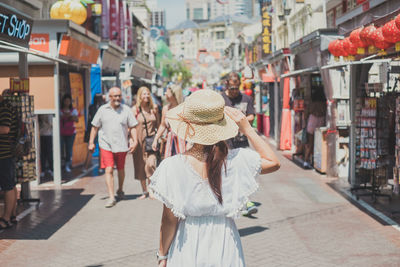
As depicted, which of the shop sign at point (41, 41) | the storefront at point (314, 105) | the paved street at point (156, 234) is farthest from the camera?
the storefront at point (314, 105)

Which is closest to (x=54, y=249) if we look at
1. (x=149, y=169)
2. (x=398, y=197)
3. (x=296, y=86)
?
(x=149, y=169)

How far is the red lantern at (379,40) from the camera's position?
25.2ft

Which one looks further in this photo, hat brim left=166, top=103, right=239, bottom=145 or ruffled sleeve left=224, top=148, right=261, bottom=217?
ruffled sleeve left=224, top=148, right=261, bottom=217

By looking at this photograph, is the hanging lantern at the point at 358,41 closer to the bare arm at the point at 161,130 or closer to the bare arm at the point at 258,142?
the bare arm at the point at 161,130

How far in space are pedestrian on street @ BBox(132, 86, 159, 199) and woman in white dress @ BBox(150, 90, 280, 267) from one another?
21.1 ft

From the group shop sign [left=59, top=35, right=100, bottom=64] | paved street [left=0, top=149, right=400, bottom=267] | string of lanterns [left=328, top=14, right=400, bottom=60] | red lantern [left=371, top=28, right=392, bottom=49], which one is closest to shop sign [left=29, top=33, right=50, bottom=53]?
shop sign [left=59, top=35, right=100, bottom=64]

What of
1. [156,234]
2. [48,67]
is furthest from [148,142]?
[48,67]

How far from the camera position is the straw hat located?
2.78 m

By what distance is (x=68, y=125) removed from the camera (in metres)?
12.7

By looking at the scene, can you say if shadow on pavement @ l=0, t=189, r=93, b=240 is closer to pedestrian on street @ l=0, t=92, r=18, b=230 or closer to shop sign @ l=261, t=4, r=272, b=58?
pedestrian on street @ l=0, t=92, r=18, b=230

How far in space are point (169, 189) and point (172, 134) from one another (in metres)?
4.95

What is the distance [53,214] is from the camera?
8.34 metres

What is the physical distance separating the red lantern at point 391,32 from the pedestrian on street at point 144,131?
12.4 feet

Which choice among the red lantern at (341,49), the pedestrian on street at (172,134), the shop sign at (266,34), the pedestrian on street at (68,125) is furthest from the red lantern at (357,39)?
the shop sign at (266,34)
